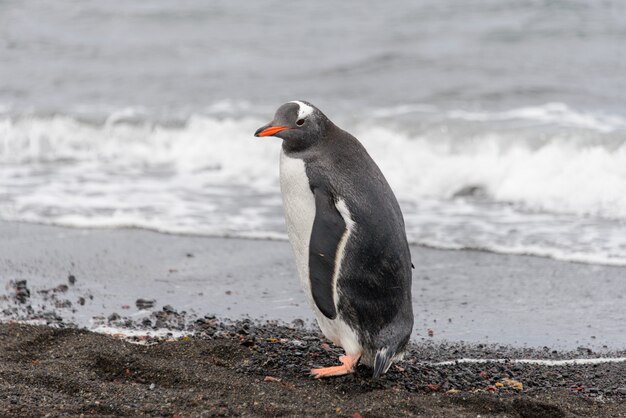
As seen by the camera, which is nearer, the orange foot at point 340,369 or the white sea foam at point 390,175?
the orange foot at point 340,369

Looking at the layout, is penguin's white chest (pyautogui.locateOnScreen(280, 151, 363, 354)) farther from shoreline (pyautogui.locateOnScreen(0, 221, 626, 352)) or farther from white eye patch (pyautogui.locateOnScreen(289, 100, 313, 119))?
shoreline (pyautogui.locateOnScreen(0, 221, 626, 352))

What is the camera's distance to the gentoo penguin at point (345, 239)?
4.25 meters

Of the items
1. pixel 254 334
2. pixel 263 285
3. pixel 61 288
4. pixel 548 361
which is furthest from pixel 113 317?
pixel 548 361

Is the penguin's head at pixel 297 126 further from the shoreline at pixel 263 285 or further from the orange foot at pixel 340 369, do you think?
the shoreline at pixel 263 285

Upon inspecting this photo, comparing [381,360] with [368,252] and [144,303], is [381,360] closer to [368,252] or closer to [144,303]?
[368,252]

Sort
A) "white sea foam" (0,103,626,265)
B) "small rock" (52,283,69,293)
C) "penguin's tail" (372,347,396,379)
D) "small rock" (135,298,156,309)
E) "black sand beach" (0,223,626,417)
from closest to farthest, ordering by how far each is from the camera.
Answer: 1. "black sand beach" (0,223,626,417)
2. "penguin's tail" (372,347,396,379)
3. "small rock" (135,298,156,309)
4. "small rock" (52,283,69,293)
5. "white sea foam" (0,103,626,265)

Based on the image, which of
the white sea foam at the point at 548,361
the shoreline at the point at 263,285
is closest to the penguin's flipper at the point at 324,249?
the white sea foam at the point at 548,361

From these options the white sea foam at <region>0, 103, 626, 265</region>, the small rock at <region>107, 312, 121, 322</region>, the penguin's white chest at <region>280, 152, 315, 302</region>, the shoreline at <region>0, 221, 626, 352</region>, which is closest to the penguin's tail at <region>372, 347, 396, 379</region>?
the penguin's white chest at <region>280, 152, 315, 302</region>

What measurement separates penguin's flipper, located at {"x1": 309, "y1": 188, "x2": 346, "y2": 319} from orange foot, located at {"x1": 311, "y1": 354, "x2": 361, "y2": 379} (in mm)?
243

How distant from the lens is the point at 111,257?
6.89 m

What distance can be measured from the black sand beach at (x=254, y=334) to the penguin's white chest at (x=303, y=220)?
0.20m

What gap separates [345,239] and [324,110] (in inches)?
324

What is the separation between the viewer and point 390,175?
32.8 feet

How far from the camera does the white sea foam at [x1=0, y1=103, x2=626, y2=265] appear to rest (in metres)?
7.83
